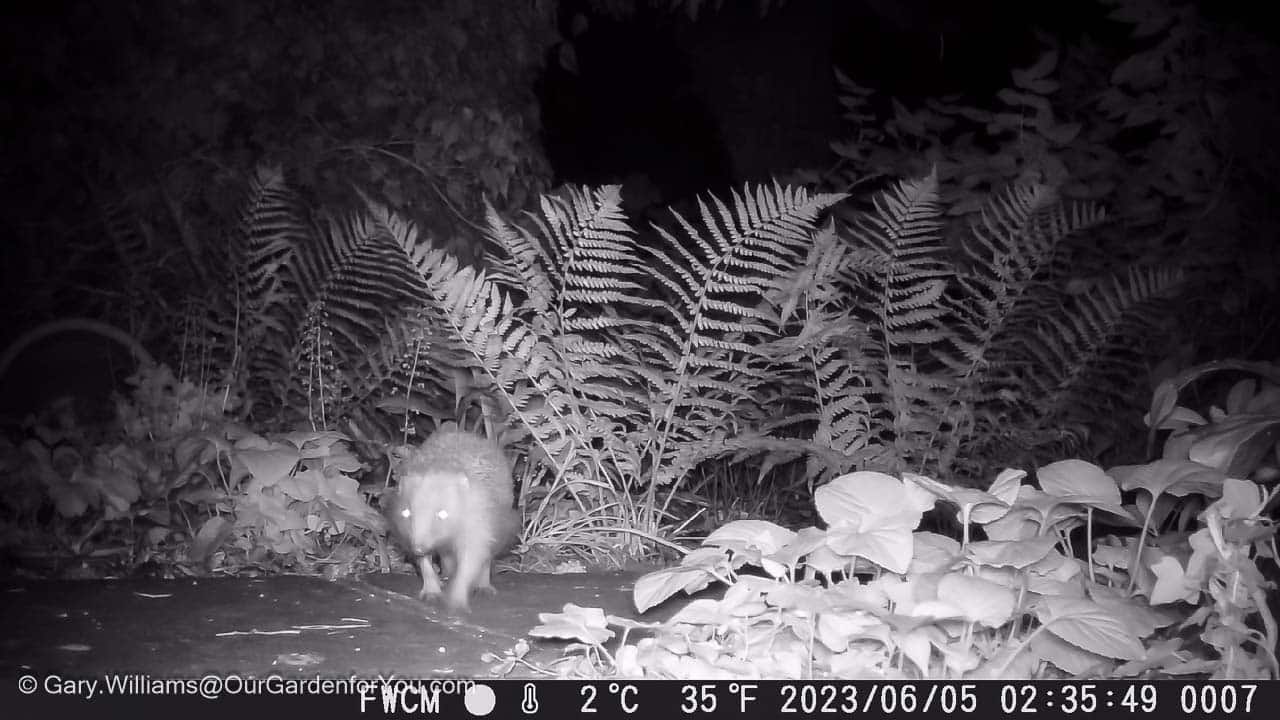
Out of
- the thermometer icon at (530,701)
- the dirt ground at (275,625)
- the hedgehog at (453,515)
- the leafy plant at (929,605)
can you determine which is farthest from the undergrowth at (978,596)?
the hedgehog at (453,515)

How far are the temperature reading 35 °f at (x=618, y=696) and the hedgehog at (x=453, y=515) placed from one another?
→ 1.07 meters

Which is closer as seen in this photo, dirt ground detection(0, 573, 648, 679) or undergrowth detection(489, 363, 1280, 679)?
undergrowth detection(489, 363, 1280, 679)

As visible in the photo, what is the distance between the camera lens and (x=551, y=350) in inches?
178

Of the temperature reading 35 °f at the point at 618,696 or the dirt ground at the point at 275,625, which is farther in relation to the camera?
the dirt ground at the point at 275,625

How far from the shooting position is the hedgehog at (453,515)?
3662 mm

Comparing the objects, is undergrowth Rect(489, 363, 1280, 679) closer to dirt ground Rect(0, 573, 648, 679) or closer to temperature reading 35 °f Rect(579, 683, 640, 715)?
temperature reading 35 °f Rect(579, 683, 640, 715)


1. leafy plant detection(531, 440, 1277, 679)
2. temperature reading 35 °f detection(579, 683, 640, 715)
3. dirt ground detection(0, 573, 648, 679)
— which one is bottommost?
dirt ground detection(0, 573, 648, 679)

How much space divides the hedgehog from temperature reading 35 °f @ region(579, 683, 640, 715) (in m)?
1.07

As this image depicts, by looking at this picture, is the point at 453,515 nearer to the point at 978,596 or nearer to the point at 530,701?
the point at 530,701

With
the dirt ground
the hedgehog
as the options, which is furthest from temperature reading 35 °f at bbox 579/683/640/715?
the hedgehog

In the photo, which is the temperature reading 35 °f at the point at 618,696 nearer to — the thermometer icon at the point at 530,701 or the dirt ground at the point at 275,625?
the thermometer icon at the point at 530,701

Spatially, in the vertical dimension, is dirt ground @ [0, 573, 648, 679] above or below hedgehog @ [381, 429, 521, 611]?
below

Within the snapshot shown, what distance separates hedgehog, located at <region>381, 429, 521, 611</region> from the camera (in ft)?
12.0

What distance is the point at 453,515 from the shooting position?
3.67 meters
